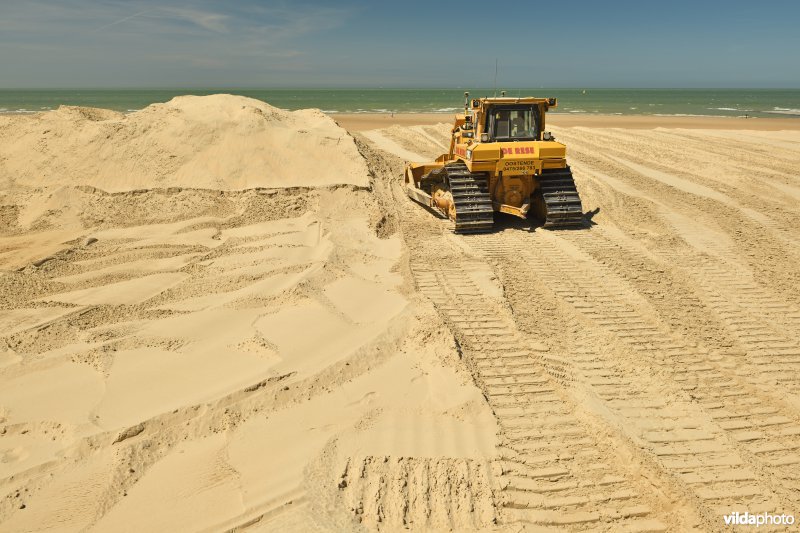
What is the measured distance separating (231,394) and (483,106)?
6.29m

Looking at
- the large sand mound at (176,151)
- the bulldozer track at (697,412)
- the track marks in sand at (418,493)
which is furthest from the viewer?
the large sand mound at (176,151)

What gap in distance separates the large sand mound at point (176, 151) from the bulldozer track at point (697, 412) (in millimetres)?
6052

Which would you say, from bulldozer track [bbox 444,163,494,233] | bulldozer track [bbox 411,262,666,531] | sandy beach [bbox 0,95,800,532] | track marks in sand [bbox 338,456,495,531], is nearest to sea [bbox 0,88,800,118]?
bulldozer track [bbox 444,163,494,233]

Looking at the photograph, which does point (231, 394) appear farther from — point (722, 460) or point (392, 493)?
point (722, 460)

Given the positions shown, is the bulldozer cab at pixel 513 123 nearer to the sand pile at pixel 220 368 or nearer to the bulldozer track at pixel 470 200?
the bulldozer track at pixel 470 200

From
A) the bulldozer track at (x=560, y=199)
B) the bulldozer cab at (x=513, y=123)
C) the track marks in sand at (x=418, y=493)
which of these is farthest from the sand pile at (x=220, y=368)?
the bulldozer track at (x=560, y=199)

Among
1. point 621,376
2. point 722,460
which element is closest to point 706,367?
point 621,376

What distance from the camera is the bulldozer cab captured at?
892 centimetres

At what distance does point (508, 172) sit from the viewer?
852cm

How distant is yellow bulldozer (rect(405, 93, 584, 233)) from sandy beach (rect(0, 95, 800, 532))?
368 mm

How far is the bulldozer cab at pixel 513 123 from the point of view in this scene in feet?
29.3

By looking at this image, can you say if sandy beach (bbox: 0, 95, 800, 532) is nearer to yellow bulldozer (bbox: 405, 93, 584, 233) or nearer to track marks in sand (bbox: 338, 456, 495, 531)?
track marks in sand (bbox: 338, 456, 495, 531)

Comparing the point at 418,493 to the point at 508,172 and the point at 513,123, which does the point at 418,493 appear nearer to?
the point at 508,172

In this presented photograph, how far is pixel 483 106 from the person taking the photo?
28.8 ft
